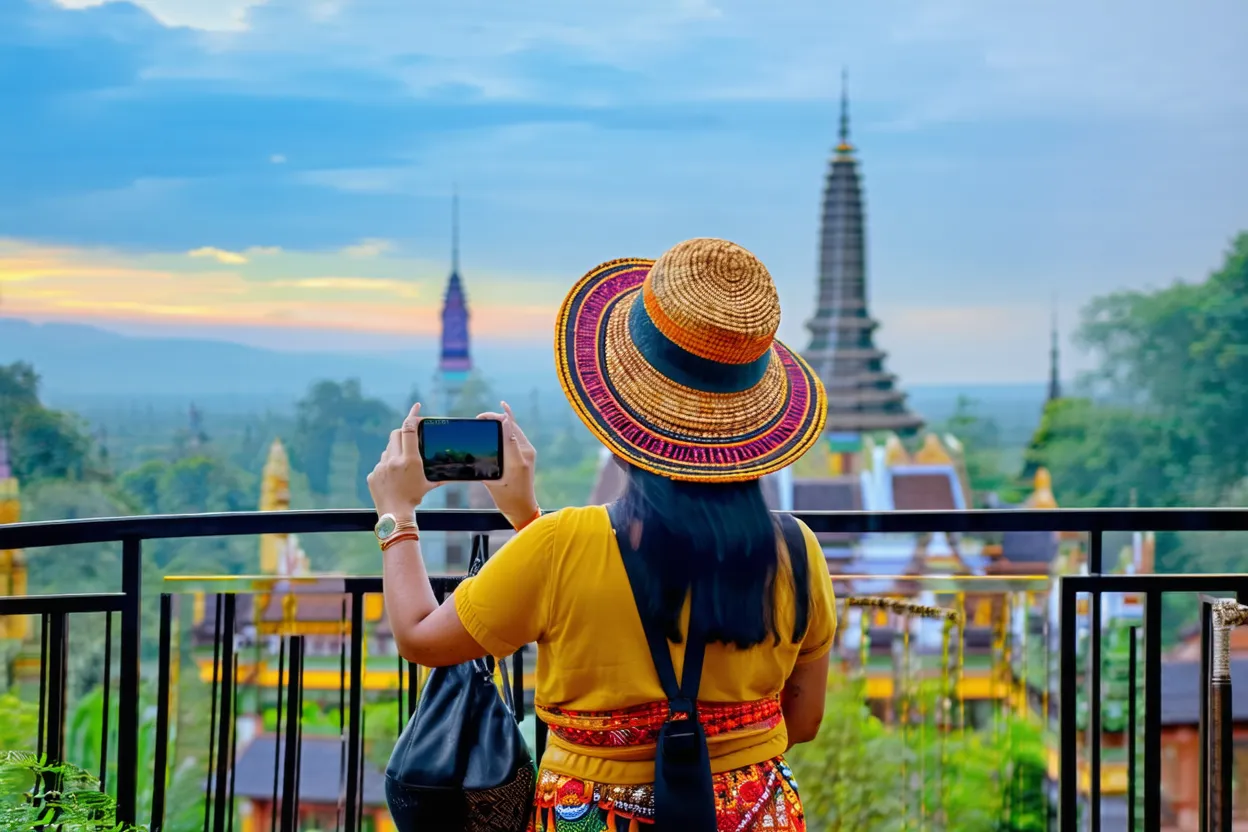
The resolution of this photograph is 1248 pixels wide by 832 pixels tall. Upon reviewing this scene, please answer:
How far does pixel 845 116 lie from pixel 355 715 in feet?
161

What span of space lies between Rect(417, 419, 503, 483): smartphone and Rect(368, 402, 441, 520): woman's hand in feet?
0.04

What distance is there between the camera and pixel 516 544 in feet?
3.54

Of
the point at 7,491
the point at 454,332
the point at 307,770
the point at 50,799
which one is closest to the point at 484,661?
the point at 50,799

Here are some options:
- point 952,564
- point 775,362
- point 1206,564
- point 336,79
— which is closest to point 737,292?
point 775,362

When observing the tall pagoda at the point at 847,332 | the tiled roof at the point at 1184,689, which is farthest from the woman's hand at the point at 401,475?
the tall pagoda at the point at 847,332

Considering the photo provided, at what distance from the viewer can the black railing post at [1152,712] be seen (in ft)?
5.67

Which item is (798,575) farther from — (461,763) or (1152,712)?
(1152,712)

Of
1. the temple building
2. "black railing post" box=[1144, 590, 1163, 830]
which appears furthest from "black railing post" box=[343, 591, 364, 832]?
the temple building

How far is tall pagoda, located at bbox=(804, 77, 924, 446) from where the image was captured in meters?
39.9

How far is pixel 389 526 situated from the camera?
3.83 feet

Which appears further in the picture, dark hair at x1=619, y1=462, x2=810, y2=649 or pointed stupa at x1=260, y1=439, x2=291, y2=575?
pointed stupa at x1=260, y1=439, x2=291, y2=575

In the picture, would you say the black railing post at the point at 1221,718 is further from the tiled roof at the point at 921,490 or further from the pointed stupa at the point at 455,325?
the pointed stupa at the point at 455,325

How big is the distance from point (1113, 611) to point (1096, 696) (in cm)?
2409

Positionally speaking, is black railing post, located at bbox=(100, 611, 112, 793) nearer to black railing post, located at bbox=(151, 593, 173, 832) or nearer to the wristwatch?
black railing post, located at bbox=(151, 593, 173, 832)
